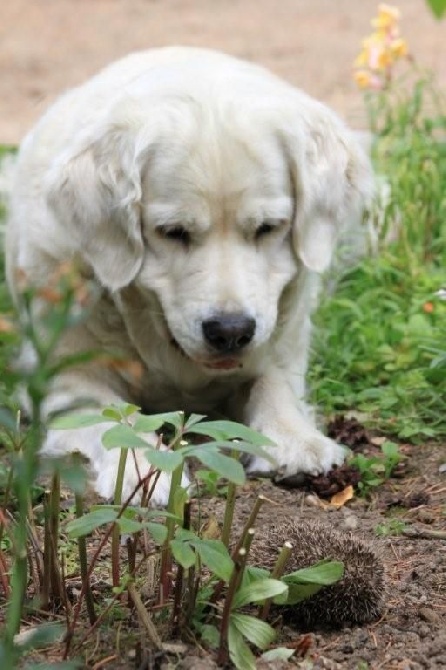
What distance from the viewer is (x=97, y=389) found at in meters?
3.95

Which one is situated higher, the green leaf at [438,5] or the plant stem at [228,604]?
the green leaf at [438,5]

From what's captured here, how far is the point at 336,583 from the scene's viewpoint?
243 centimetres

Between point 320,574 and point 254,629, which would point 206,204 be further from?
point 254,629

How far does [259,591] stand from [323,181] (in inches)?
75.9

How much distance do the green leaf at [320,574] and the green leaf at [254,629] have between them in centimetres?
15

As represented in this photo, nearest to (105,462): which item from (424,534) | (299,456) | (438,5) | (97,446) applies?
(97,446)

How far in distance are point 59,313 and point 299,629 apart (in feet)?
3.51

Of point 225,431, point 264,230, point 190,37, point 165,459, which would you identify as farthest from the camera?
point 190,37

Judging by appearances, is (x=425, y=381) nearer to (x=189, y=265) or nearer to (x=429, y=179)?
(x=189, y=265)

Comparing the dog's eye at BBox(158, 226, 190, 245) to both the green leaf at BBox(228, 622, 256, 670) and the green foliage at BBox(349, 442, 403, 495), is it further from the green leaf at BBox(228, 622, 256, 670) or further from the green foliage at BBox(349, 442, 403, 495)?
the green leaf at BBox(228, 622, 256, 670)

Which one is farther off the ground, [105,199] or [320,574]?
[105,199]

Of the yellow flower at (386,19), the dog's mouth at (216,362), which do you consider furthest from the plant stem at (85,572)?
the yellow flower at (386,19)

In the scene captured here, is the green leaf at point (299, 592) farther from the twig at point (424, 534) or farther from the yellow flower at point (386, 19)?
the yellow flower at point (386, 19)

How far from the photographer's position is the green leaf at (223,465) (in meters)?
1.93
